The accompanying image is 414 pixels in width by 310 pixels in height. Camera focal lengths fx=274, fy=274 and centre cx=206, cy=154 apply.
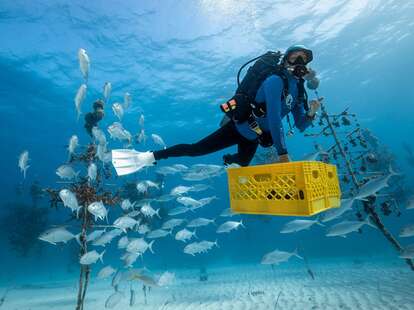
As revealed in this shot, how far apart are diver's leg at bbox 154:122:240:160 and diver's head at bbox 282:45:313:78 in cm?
137

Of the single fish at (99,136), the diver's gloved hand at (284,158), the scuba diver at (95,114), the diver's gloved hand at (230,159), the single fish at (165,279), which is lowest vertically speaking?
the single fish at (165,279)

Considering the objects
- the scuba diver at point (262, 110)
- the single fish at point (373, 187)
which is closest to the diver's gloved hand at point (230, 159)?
the scuba diver at point (262, 110)

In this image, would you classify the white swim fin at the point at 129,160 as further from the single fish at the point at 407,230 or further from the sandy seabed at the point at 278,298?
the single fish at the point at 407,230

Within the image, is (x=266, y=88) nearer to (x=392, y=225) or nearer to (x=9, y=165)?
(x=392, y=225)

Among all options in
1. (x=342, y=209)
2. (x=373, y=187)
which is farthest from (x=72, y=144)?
(x=373, y=187)

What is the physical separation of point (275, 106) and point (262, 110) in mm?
531

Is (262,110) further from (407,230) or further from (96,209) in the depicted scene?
(407,230)

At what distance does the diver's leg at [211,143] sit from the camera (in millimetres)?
5027

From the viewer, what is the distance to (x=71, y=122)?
36781 mm

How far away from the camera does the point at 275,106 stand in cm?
378

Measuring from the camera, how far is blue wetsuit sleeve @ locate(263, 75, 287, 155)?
145 inches

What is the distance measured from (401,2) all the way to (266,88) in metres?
23.8

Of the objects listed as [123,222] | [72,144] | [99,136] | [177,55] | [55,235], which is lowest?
[55,235]

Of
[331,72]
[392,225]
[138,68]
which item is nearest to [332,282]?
[138,68]
